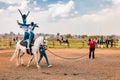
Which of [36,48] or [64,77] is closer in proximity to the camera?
[64,77]

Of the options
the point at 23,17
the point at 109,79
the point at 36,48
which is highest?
the point at 23,17

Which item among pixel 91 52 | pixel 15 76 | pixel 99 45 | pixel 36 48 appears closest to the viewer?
pixel 15 76

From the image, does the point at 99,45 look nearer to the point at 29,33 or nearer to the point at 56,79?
the point at 29,33

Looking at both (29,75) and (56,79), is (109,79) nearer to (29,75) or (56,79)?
(56,79)

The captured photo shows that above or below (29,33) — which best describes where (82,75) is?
below

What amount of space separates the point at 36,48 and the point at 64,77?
4266mm

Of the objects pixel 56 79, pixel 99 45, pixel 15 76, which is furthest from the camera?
pixel 99 45

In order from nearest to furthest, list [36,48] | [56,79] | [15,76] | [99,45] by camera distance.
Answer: [56,79], [15,76], [36,48], [99,45]

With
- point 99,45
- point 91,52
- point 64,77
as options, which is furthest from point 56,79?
point 99,45

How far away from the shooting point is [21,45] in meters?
19.1

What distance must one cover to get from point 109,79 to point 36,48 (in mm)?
5711

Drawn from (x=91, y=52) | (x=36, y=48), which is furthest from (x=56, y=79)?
(x=91, y=52)

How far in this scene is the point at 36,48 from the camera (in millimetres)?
Answer: 18031

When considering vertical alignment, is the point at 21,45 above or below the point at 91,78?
above
